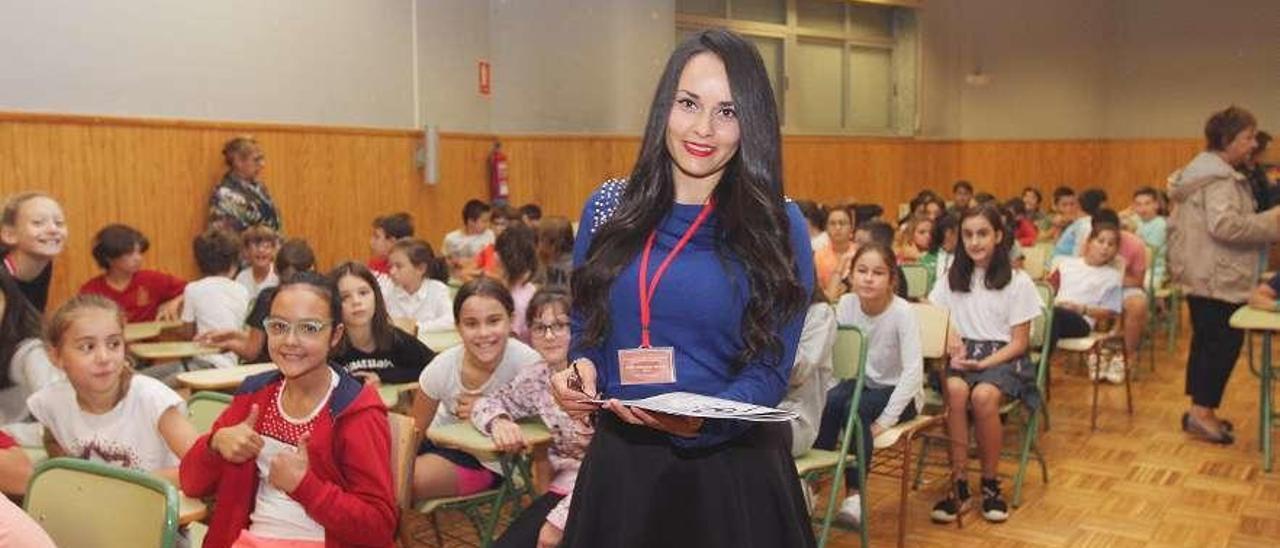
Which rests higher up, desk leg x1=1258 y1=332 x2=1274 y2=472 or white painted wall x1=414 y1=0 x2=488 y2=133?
white painted wall x1=414 y1=0 x2=488 y2=133

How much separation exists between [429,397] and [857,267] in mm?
1783

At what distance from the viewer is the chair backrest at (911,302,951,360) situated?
16.0 feet

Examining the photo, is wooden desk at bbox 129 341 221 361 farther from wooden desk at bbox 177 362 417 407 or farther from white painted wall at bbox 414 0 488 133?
white painted wall at bbox 414 0 488 133

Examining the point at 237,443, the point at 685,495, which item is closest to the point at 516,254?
the point at 237,443

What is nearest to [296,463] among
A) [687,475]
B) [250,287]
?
[687,475]

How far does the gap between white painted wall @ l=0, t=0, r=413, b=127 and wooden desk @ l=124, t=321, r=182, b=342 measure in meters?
2.25

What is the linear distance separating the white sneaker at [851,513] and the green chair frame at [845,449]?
0.04m

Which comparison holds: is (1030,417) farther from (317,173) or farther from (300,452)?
(317,173)

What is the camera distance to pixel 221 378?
449cm

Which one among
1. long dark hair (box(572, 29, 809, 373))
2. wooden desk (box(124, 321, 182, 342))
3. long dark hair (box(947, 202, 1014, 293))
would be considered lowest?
wooden desk (box(124, 321, 182, 342))

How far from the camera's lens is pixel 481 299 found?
12.9 feet

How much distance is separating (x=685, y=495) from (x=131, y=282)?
5.08 metres

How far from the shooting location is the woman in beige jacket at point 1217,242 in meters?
5.70

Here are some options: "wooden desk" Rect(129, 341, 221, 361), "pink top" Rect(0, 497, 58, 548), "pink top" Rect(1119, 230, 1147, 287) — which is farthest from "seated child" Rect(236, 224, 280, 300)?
"pink top" Rect(1119, 230, 1147, 287)
